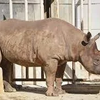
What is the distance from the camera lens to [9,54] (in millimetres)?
8219

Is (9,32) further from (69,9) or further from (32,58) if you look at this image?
(69,9)

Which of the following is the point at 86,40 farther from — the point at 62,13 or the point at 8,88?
the point at 62,13

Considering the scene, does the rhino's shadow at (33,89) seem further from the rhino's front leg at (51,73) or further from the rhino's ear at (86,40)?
the rhino's ear at (86,40)

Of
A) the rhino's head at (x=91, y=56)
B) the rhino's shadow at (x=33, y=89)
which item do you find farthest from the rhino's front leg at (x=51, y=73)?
the rhino's shadow at (x=33, y=89)

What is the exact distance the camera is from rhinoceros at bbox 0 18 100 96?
7.76 metres

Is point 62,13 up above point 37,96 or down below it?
above

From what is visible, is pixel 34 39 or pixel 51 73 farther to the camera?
pixel 34 39

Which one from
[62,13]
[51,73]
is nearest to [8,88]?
[51,73]

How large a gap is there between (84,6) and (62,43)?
2563 millimetres

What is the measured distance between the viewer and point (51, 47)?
25.4ft

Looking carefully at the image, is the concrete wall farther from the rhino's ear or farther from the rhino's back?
the rhino's ear

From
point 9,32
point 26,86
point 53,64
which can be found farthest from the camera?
point 26,86

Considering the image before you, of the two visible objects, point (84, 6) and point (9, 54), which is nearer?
point (9, 54)

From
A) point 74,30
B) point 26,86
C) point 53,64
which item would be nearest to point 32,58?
point 53,64
